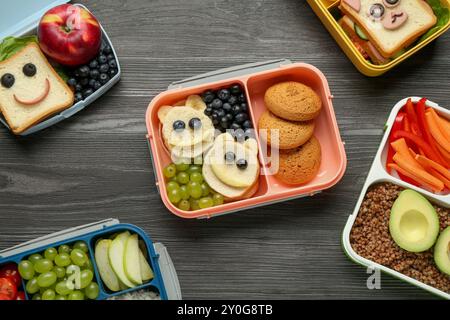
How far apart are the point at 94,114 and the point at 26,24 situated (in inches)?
11.1

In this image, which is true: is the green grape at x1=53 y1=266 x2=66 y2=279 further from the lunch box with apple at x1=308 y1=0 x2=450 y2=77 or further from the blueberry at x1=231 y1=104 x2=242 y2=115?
the lunch box with apple at x1=308 y1=0 x2=450 y2=77

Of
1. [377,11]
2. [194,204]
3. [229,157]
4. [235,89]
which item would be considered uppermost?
[377,11]

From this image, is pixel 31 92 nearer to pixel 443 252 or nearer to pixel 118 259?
pixel 118 259

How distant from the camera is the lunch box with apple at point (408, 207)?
140cm

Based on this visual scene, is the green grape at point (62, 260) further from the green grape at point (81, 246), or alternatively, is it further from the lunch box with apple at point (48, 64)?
the lunch box with apple at point (48, 64)

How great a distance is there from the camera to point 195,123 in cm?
139

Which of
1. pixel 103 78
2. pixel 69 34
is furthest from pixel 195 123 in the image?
pixel 69 34

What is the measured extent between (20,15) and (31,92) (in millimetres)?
208

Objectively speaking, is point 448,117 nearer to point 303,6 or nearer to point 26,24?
point 303,6

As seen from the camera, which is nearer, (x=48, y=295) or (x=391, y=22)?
(x=48, y=295)

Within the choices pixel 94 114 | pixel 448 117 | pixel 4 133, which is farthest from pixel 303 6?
pixel 4 133

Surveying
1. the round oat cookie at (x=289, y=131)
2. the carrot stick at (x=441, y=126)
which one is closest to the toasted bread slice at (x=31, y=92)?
the round oat cookie at (x=289, y=131)

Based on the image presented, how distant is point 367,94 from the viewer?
1516 millimetres

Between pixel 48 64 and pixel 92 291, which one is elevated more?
pixel 48 64
